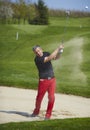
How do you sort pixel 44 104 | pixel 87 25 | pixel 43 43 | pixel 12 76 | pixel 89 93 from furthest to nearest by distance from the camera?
1. pixel 87 25
2. pixel 43 43
3. pixel 12 76
4. pixel 89 93
5. pixel 44 104

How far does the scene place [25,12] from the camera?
50156mm

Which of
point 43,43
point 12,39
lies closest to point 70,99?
point 43,43

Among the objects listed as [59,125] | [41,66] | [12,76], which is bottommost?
[12,76]

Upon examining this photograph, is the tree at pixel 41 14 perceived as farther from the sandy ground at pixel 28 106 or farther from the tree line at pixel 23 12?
the sandy ground at pixel 28 106

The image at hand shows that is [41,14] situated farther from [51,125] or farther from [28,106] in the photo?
[51,125]

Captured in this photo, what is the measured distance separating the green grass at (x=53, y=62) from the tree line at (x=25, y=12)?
1.56 m

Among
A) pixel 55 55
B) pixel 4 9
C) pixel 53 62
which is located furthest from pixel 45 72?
pixel 4 9

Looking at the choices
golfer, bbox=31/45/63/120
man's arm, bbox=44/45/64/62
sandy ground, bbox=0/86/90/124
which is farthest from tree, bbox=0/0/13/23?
man's arm, bbox=44/45/64/62

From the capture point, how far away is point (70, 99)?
15789 mm

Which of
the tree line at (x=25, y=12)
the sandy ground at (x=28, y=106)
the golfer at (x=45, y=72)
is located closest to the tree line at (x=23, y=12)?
the tree line at (x=25, y=12)

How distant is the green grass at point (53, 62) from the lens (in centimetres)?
1857

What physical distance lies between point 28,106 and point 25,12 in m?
36.7

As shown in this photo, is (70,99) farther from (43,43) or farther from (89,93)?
(43,43)

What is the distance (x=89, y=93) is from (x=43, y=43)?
17.1 m
